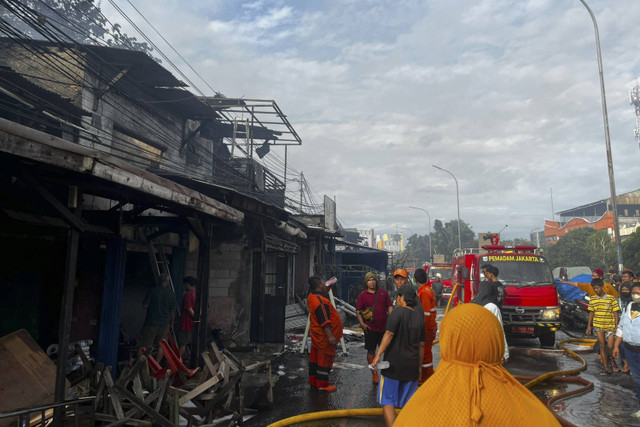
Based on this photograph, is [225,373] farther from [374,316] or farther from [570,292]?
[570,292]

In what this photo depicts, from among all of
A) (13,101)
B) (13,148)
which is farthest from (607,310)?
(13,101)

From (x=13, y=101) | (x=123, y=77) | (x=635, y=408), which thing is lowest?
(x=635, y=408)

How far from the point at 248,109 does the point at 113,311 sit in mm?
11750

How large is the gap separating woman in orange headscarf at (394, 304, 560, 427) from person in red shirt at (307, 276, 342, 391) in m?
4.25

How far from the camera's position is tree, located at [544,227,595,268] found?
1569 inches

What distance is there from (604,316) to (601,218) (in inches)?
2316

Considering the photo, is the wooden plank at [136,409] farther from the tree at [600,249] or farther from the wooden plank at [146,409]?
the tree at [600,249]

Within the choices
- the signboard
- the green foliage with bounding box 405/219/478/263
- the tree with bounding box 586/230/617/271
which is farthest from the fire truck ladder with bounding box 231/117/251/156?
the green foliage with bounding box 405/219/478/263

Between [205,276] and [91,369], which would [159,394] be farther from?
[205,276]

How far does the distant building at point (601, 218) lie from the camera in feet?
181

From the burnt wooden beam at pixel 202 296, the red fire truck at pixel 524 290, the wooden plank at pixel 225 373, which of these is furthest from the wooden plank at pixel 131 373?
the red fire truck at pixel 524 290

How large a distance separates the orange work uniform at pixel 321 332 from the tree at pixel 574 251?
4058cm

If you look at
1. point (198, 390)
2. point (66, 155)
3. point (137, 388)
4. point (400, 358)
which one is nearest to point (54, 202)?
point (66, 155)

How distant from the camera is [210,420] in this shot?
15.0 ft
